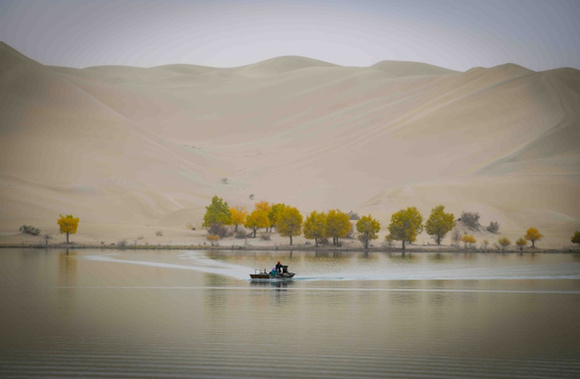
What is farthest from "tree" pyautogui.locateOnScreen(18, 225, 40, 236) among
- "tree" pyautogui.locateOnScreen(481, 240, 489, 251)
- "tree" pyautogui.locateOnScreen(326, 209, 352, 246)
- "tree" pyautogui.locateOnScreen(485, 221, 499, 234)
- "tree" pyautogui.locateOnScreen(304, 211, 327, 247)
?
"tree" pyautogui.locateOnScreen(485, 221, 499, 234)

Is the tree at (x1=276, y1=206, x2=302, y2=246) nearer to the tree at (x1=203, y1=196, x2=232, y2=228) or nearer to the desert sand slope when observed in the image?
the tree at (x1=203, y1=196, x2=232, y2=228)

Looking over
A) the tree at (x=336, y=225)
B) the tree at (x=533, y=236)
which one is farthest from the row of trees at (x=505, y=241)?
the tree at (x=336, y=225)

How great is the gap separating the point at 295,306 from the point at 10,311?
11368 millimetres

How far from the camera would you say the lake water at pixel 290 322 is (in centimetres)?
1977

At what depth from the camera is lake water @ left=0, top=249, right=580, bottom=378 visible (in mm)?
19766

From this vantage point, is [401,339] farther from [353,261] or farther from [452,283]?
[353,261]

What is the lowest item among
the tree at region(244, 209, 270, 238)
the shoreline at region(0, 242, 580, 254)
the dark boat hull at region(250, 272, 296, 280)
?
the dark boat hull at region(250, 272, 296, 280)

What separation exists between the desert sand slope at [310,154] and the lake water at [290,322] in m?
35.9

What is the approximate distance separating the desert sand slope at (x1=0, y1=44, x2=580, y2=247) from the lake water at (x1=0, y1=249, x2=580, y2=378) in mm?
35901

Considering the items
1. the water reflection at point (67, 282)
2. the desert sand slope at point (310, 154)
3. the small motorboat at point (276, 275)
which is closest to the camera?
the water reflection at point (67, 282)

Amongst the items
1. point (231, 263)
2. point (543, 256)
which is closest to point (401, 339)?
point (231, 263)

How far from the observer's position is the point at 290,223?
237 ft

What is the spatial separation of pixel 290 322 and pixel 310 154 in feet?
358

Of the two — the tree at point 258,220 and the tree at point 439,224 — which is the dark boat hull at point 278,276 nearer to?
the tree at point 439,224
